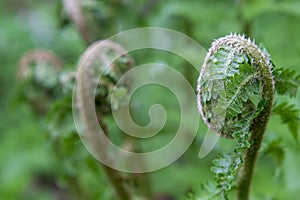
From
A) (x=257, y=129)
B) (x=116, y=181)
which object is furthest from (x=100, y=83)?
(x=257, y=129)

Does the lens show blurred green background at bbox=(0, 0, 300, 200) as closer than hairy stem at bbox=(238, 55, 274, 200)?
No

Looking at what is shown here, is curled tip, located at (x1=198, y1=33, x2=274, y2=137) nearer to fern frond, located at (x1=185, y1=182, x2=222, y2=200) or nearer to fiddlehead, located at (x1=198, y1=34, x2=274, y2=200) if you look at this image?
fiddlehead, located at (x1=198, y1=34, x2=274, y2=200)

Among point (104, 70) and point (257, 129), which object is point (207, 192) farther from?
point (104, 70)

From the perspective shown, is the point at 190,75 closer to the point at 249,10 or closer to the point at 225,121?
the point at 249,10

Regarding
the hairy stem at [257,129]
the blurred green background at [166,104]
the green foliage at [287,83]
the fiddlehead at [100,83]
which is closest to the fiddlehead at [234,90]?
the hairy stem at [257,129]

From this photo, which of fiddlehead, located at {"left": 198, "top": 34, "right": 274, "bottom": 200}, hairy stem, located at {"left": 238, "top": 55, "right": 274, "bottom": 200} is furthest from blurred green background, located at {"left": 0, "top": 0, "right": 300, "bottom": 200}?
fiddlehead, located at {"left": 198, "top": 34, "right": 274, "bottom": 200}

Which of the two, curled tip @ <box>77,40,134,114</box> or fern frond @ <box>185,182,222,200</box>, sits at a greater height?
curled tip @ <box>77,40,134,114</box>

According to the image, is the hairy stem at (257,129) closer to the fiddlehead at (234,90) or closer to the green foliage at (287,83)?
the fiddlehead at (234,90)
